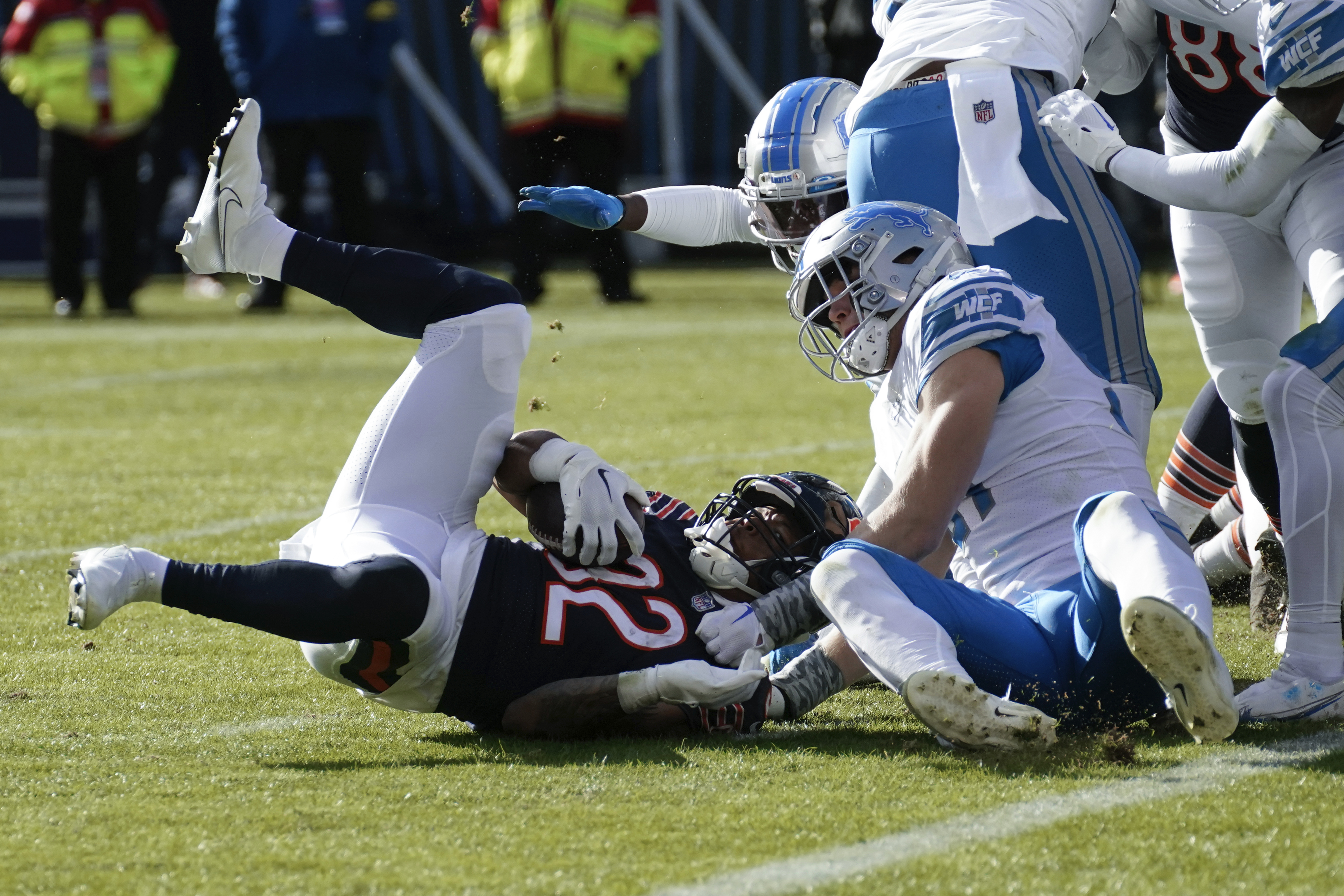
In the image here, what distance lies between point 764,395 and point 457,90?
364 inches

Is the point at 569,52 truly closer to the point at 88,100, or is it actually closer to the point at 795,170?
the point at 88,100

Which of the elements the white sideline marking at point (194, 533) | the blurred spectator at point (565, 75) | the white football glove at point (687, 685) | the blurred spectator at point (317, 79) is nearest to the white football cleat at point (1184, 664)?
the white football glove at point (687, 685)

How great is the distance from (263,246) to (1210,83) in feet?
7.06

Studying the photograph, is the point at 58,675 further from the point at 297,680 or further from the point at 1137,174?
the point at 1137,174

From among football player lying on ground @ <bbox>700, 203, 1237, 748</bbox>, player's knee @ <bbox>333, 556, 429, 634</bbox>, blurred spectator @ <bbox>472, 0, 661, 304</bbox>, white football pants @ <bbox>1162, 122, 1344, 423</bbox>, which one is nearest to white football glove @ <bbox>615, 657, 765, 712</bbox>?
football player lying on ground @ <bbox>700, 203, 1237, 748</bbox>

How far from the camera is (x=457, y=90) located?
1709 centimetres

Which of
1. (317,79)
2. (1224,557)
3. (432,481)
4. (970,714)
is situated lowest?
(1224,557)

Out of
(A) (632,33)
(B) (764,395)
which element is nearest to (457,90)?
(A) (632,33)

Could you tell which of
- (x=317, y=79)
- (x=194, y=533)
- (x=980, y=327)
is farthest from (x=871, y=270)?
(x=317, y=79)

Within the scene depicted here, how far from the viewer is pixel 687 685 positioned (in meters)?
3.21

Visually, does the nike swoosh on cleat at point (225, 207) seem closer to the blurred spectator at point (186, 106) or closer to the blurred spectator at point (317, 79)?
the blurred spectator at point (317, 79)

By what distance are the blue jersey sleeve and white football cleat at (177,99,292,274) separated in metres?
1.41

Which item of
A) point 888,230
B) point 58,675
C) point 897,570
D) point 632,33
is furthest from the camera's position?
point 632,33

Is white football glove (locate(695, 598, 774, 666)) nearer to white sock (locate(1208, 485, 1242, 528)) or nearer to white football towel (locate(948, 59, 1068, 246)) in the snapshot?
white football towel (locate(948, 59, 1068, 246))
